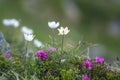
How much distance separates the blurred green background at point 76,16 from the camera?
25.0 metres

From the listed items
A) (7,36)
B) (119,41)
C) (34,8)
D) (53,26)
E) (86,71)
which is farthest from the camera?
(119,41)

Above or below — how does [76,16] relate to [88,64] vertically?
above

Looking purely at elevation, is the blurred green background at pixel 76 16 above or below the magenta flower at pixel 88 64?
above

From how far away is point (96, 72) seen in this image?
637 centimetres

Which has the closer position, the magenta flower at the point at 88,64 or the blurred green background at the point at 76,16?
the magenta flower at the point at 88,64

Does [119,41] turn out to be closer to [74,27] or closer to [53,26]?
[74,27]

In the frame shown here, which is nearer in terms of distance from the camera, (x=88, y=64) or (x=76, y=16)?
(x=88, y=64)

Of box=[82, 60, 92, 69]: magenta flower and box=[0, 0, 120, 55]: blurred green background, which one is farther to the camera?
box=[0, 0, 120, 55]: blurred green background

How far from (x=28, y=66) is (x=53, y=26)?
2.76 feet

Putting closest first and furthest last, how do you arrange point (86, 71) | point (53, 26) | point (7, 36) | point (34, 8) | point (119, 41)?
point (86, 71), point (53, 26), point (7, 36), point (34, 8), point (119, 41)

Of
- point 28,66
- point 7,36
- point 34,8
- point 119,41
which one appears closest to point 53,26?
point 28,66

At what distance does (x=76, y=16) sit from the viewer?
1152 inches

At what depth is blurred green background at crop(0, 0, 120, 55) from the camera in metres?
25.0

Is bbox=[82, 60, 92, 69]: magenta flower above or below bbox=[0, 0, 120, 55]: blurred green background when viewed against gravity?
below
